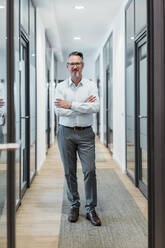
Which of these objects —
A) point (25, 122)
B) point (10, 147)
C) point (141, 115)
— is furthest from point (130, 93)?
point (10, 147)

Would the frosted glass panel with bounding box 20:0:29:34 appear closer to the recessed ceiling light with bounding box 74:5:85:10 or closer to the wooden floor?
the recessed ceiling light with bounding box 74:5:85:10

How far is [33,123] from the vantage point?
3254 mm

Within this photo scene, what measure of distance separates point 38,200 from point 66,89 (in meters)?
0.96

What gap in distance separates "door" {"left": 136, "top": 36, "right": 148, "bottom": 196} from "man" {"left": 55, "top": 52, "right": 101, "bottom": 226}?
73 cm

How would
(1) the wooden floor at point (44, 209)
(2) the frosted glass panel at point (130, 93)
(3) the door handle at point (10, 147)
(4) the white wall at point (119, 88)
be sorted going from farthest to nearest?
(4) the white wall at point (119, 88), (2) the frosted glass panel at point (130, 93), (1) the wooden floor at point (44, 209), (3) the door handle at point (10, 147)

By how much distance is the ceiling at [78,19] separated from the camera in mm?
3748

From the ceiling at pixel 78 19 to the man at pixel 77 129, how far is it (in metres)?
1.70

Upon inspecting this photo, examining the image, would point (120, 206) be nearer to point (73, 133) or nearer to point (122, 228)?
point (122, 228)

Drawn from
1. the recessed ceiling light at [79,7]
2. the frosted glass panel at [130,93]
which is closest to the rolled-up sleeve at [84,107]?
the frosted glass panel at [130,93]

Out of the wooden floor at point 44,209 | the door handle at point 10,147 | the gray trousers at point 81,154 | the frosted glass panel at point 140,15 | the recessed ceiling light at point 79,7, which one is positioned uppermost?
the recessed ceiling light at point 79,7

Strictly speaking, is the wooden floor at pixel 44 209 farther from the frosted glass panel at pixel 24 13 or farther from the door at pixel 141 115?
the frosted glass panel at pixel 24 13

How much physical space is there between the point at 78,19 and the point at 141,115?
2.42 m

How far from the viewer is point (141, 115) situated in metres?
2.74

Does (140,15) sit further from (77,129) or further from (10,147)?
(10,147)
